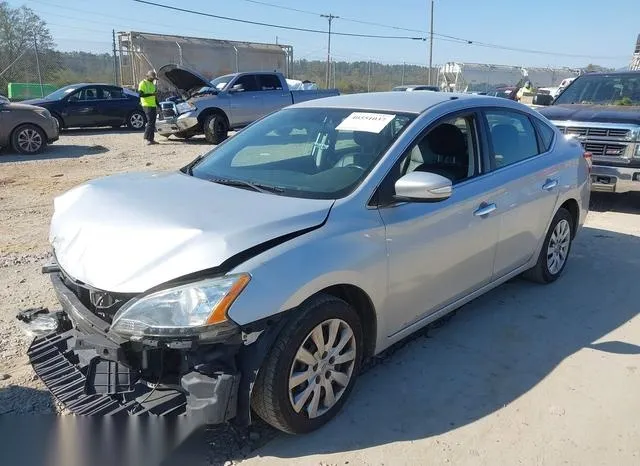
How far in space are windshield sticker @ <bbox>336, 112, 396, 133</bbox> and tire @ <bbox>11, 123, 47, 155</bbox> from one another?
11381 mm

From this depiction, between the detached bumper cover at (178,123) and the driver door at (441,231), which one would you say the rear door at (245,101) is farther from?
the driver door at (441,231)

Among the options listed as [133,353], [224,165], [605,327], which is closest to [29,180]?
[224,165]

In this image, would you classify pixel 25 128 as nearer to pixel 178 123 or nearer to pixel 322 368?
pixel 178 123

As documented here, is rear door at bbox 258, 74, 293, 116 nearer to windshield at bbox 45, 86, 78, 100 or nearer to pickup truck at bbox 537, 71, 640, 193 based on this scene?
windshield at bbox 45, 86, 78, 100

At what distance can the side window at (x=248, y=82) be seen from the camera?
53.2 ft

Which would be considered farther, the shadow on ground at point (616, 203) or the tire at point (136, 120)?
the tire at point (136, 120)

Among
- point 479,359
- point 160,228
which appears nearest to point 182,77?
point 479,359

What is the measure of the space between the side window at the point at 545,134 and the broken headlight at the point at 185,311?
11.0 feet

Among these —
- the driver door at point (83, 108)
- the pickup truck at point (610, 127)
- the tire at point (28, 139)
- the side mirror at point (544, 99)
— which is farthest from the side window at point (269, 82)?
the pickup truck at point (610, 127)

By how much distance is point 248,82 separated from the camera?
53.6 feet

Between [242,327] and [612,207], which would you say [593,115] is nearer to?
[612,207]

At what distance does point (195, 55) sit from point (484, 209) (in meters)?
31.4

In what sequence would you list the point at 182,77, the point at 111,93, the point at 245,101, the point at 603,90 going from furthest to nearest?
1. the point at 111,93
2. the point at 182,77
3. the point at 245,101
4. the point at 603,90

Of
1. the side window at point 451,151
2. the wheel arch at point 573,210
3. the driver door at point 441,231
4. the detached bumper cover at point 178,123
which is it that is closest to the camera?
the driver door at point 441,231
